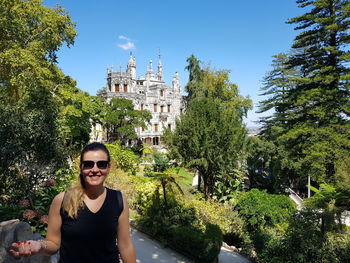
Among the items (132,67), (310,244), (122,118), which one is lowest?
(310,244)

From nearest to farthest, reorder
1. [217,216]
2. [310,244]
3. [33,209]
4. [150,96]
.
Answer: [33,209] → [310,244] → [217,216] → [150,96]

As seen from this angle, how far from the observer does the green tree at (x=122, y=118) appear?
108 ft

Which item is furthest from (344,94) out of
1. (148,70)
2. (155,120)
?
(148,70)

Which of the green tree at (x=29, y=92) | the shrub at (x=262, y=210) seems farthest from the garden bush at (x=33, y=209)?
the shrub at (x=262, y=210)

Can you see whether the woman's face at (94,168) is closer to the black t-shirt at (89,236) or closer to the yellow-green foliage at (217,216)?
the black t-shirt at (89,236)

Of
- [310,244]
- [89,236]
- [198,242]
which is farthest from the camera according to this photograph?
[198,242]

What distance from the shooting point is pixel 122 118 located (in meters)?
34.0

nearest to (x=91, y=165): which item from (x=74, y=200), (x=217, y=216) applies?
(x=74, y=200)

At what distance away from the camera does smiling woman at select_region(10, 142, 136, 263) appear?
7.64 ft

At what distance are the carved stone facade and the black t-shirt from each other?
36073 mm

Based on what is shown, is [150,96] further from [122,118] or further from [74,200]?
[74,200]

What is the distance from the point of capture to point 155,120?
Result: 4256 centimetres

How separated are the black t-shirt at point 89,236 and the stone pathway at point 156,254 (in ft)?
20.4

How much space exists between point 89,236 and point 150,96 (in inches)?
1600
